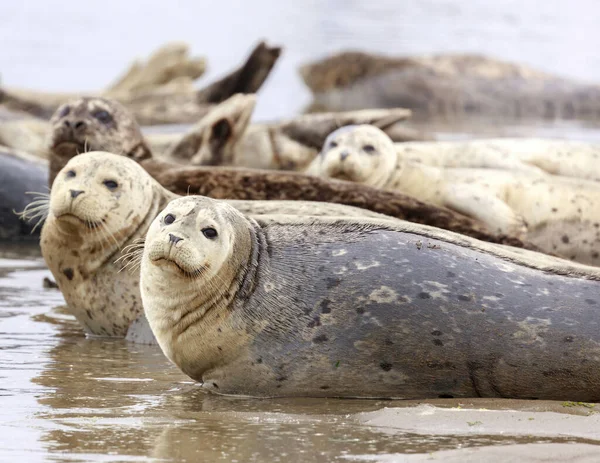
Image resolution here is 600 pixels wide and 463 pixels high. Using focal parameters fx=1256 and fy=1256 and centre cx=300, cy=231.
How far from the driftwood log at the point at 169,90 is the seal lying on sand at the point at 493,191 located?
544 cm

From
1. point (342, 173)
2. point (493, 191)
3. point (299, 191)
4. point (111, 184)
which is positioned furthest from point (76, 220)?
point (493, 191)

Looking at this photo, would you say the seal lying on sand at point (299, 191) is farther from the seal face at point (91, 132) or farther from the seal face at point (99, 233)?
the seal face at point (99, 233)

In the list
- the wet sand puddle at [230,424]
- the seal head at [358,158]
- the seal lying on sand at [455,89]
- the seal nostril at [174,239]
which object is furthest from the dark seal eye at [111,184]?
the seal lying on sand at [455,89]

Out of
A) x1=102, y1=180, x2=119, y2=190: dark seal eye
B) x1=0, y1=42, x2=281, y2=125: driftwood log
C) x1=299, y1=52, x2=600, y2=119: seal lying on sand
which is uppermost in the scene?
x1=102, y1=180, x2=119, y2=190: dark seal eye

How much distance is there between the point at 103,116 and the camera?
8.28 metres

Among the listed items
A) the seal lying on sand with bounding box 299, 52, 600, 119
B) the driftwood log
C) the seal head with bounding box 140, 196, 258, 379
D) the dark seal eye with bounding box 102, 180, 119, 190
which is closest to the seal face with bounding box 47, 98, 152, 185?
the dark seal eye with bounding box 102, 180, 119, 190

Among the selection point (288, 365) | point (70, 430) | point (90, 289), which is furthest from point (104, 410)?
point (90, 289)

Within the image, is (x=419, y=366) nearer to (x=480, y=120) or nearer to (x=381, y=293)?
(x=381, y=293)

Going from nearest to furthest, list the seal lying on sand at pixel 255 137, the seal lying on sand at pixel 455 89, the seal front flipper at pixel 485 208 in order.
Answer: the seal front flipper at pixel 485 208 < the seal lying on sand at pixel 255 137 < the seal lying on sand at pixel 455 89

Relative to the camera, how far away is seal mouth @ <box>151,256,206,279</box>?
489 centimetres

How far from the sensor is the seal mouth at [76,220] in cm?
633

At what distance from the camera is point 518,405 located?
15.6ft

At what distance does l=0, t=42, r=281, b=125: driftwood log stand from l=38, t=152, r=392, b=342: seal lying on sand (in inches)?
298

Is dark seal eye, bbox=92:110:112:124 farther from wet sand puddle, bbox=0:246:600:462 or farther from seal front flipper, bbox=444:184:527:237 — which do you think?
wet sand puddle, bbox=0:246:600:462
